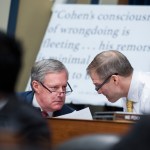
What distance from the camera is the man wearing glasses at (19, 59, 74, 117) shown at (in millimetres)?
5805

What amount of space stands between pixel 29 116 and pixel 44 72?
9.59ft

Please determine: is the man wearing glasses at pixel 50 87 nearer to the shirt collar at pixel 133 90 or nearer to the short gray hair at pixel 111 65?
the short gray hair at pixel 111 65

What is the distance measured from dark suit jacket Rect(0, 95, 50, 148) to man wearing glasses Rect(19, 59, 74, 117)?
2738 mm

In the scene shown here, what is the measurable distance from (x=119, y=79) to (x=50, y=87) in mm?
554

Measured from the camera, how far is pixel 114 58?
19.2 ft

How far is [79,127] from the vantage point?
4594 mm

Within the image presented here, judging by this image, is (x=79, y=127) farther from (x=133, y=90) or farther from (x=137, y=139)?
(x=137, y=139)

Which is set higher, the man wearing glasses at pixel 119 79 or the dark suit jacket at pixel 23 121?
the man wearing glasses at pixel 119 79

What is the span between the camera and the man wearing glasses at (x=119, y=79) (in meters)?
5.81

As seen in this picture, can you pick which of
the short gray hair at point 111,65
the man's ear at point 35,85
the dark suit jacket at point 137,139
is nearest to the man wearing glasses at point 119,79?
the short gray hair at point 111,65

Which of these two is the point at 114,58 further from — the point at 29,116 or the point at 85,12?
the point at 29,116

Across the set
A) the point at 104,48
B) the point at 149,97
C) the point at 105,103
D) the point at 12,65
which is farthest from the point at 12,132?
the point at 104,48

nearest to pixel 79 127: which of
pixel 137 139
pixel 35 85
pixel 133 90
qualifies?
pixel 133 90

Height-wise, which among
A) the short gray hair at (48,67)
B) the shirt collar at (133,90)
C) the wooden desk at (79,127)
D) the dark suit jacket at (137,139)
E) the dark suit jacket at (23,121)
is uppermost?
the short gray hair at (48,67)
